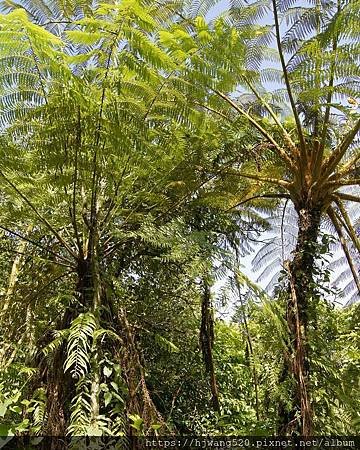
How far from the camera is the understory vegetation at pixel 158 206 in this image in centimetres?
216

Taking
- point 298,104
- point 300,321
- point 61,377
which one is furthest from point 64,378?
point 298,104

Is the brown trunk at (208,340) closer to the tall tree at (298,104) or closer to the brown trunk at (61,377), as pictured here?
the tall tree at (298,104)

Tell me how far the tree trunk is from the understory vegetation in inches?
0.4

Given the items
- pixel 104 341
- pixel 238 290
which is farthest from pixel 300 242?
pixel 104 341

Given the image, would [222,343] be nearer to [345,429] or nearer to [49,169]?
[345,429]

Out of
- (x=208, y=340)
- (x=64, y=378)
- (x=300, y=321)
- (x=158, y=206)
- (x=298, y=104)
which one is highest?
(x=298, y=104)

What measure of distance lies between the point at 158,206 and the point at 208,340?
3.21 feet

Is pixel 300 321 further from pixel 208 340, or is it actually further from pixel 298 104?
pixel 298 104

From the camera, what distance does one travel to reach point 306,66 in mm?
2711

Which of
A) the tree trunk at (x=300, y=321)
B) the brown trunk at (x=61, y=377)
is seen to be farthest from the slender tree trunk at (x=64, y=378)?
the tree trunk at (x=300, y=321)

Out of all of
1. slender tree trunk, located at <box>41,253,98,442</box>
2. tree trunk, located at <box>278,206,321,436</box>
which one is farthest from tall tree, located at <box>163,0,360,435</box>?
slender tree trunk, located at <box>41,253,98,442</box>

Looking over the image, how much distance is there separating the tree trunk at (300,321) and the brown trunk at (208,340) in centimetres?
75

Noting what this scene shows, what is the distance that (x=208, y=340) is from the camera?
3258 mm

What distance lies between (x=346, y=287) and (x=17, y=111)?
3.41 m
